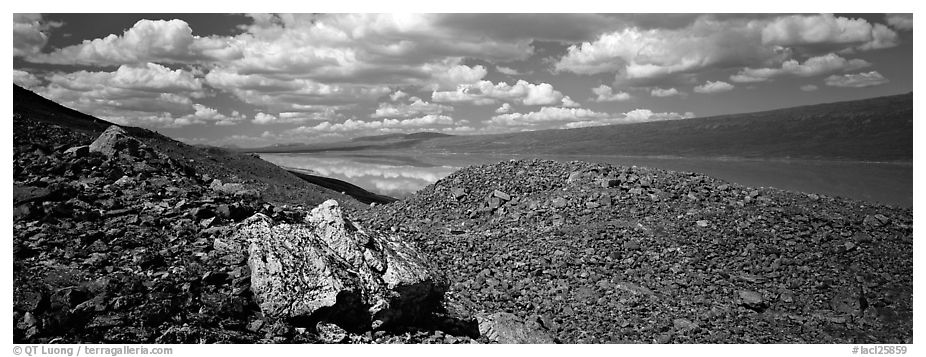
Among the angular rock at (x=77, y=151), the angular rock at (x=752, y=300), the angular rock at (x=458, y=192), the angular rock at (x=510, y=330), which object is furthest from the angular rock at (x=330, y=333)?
the angular rock at (x=458, y=192)

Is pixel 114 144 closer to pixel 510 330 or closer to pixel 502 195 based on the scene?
pixel 510 330

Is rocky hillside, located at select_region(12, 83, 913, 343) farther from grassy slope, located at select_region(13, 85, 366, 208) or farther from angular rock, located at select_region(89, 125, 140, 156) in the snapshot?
grassy slope, located at select_region(13, 85, 366, 208)

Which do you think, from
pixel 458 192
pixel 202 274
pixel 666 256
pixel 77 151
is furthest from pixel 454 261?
pixel 77 151

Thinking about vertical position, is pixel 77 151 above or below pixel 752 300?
above

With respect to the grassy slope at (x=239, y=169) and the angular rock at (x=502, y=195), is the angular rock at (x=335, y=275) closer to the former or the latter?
the angular rock at (x=502, y=195)

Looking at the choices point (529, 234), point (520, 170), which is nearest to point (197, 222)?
point (529, 234)

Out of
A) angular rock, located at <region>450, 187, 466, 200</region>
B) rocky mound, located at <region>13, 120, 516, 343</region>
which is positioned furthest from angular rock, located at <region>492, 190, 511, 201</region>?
rocky mound, located at <region>13, 120, 516, 343</region>
